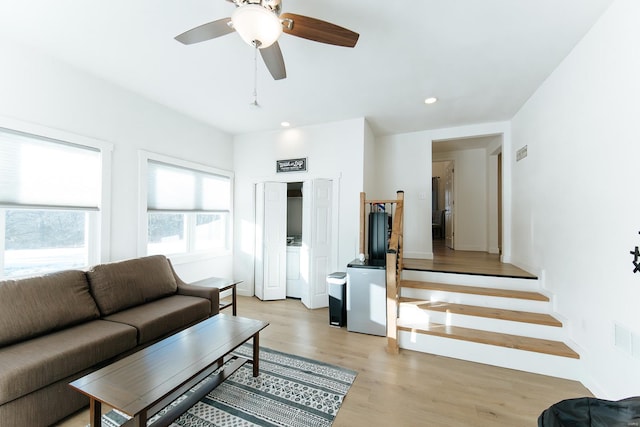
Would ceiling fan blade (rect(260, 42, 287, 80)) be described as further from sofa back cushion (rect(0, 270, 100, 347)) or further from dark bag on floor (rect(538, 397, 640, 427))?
sofa back cushion (rect(0, 270, 100, 347))

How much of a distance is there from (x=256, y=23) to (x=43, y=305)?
8.55 feet

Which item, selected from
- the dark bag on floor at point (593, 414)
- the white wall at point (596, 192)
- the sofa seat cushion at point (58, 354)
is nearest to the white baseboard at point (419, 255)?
the white wall at point (596, 192)

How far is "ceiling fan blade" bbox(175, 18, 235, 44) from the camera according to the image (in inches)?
61.5

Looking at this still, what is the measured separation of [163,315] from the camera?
7.95ft

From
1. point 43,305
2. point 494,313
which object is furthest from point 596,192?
point 43,305

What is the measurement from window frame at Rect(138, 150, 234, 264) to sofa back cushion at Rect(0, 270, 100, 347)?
966mm

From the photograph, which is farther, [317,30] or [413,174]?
[413,174]

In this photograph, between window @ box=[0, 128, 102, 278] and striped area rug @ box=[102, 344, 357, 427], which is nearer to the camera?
striped area rug @ box=[102, 344, 357, 427]

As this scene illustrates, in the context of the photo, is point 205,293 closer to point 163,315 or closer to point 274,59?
point 163,315

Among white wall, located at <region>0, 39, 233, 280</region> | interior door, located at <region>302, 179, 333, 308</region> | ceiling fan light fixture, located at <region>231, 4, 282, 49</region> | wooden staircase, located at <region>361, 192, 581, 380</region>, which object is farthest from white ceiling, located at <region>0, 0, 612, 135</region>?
wooden staircase, located at <region>361, 192, 581, 380</region>

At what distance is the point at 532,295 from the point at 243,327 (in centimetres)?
310

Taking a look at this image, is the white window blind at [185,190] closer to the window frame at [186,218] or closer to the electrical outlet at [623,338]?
the window frame at [186,218]

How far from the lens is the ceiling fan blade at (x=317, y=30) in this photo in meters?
1.52

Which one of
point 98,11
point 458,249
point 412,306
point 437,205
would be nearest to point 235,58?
point 98,11
